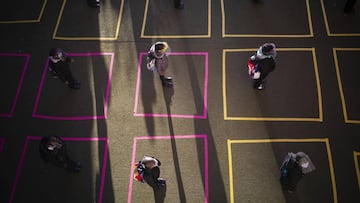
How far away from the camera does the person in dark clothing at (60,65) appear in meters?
6.88

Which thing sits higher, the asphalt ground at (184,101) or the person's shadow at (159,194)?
the asphalt ground at (184,101)

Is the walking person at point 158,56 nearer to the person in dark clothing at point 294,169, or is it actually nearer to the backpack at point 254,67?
the backpack at point 254,67

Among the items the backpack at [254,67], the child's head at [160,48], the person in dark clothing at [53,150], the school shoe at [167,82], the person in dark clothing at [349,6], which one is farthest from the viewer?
the person in dark clothing at [349,6]

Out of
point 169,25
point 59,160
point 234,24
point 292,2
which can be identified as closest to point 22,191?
point 59,160

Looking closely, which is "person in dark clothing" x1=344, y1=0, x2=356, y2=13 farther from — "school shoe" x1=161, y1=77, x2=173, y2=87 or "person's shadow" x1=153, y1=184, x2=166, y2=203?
"person's shadow" x1=153, y1=184, x2=166, y2=203

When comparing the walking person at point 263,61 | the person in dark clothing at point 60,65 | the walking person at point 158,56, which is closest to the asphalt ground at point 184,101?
the person in dark clothing at point 60,65

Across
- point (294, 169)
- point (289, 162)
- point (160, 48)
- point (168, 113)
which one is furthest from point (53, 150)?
point (294, 169)

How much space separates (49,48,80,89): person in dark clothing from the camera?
22.6 ft

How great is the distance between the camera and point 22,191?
7.11 meters

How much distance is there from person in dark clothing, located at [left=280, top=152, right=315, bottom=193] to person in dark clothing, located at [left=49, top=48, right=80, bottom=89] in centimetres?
517

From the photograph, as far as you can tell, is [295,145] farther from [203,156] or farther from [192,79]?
[192,79]

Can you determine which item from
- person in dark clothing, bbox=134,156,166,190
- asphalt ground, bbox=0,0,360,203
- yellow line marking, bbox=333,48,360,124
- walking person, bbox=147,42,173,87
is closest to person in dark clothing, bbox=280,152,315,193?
asphalt ground, bbox=0,0,360,203

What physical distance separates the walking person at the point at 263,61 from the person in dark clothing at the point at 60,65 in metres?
4.19

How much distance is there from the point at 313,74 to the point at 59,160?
6409 millimetres
